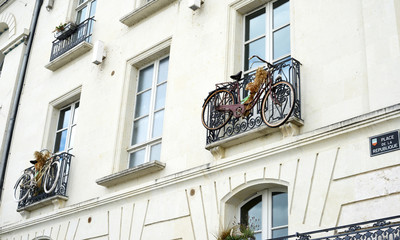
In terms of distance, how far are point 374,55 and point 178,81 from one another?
412cm

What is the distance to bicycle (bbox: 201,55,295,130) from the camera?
31.2 ft

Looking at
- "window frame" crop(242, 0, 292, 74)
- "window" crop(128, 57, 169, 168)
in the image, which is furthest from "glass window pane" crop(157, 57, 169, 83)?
"window frame" crop(242, 0, 292, 74)

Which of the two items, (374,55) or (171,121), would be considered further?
(171,121)

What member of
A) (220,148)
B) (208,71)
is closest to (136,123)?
(208,71)

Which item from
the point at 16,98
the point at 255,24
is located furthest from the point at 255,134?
the point at 16,98

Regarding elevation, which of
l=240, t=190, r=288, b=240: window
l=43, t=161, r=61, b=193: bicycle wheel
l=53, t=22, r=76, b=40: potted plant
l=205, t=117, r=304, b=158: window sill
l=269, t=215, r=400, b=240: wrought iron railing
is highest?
l=53, t=22, r=76, b=40: potted plant

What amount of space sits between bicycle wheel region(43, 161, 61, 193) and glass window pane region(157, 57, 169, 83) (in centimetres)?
274

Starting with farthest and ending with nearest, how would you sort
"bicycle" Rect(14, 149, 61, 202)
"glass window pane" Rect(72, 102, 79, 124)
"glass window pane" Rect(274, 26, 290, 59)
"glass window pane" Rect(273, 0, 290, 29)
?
"glass window pane" Rect(72, 102, 79, 124), "bicycle" Rect(14, 149, 61, 202), "glass window pane" Rect(273, 0, 290, 29), "glass window pane" Rect(274, 26, 290, 59)

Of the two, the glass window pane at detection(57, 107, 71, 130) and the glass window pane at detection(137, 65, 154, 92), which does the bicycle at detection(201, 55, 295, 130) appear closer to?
the glass window pane at detection(137, 65, 154, 92)

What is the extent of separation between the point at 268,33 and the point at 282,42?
374 mm

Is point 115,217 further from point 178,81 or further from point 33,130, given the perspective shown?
point 33,130

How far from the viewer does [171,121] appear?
11.7 metres

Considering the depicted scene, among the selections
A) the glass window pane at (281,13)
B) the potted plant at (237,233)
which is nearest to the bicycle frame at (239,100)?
the glass window pane at (281,13)

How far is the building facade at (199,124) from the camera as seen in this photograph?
28.5ft
